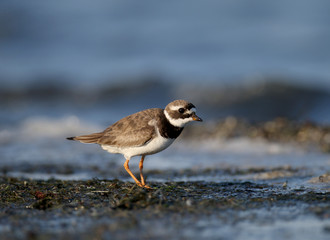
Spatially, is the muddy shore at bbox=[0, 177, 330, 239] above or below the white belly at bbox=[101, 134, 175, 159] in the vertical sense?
below

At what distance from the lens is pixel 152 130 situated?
6152 millimetres

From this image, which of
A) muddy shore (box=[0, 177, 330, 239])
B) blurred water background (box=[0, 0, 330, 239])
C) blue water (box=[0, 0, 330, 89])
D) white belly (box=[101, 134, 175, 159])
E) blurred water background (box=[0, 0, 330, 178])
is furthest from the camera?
blue water (box=[0, 0, 330, 89])

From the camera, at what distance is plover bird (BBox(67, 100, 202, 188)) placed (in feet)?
20.2

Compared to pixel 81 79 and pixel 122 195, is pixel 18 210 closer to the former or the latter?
pixel 122 195

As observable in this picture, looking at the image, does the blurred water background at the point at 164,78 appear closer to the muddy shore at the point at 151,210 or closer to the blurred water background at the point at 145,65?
the blurred water background at the point at 145,65

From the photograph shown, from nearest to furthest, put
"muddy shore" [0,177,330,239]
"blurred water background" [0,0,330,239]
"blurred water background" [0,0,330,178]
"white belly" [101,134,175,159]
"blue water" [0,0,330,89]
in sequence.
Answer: "muddy shore" [0,177,330,239]
"white belly" [101,134,175,159]
"blurred water background" [0,0,330,239]
"blurred water background" [0,0,330,178]
"blue water" [0,0,330,89]

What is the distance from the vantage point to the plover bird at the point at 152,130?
242 inches

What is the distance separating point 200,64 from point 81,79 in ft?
18.8

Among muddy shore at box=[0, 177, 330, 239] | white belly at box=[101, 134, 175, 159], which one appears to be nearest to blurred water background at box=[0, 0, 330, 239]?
muddy shore at box=[0, 177, 330, 239]

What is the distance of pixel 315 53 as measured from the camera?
73.3 ft

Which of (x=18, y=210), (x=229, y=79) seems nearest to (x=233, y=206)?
(x=18, y=210)

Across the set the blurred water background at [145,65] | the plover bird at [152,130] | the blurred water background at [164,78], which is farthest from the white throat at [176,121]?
the blurred water background at [145,65]

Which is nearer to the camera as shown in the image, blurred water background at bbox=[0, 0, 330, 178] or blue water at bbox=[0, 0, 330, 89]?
blurred water background at bbox=[0, 0, 330, 178]

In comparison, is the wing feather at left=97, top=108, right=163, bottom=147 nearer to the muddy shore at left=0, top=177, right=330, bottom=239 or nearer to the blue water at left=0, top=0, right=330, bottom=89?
the muddy shore at left=0, top=177, right=330, bottom=239
